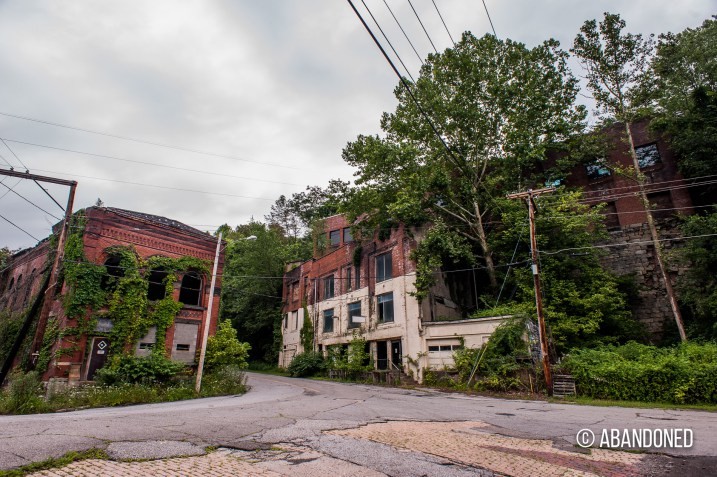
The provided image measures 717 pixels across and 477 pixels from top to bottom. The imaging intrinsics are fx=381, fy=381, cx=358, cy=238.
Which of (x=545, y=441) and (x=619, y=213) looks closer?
(x=545, y=441)

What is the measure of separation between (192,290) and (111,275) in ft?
16.0

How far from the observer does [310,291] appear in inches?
1364

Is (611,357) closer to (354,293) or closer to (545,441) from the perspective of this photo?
(545,441)

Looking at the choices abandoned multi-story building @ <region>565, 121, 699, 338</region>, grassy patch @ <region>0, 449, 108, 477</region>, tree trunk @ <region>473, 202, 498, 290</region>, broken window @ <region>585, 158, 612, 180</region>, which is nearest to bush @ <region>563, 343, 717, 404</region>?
tree trunk @ <region>473, 202, 498, 290</region>

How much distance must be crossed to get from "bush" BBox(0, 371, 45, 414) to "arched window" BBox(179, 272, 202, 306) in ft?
37.1

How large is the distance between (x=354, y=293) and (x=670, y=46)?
1060 inches

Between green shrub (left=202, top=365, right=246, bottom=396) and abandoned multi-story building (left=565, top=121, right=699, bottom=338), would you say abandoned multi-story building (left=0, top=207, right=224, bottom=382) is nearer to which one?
green shrub (left=202, top=365, right=246, bottom=396)

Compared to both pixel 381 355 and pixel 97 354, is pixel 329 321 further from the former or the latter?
pixel 97 354

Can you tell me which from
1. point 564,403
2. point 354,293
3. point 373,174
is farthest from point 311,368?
point 564,403

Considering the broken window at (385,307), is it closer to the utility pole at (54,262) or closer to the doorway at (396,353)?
the doorway at (396,353)

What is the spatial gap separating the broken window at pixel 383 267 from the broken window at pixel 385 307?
1283 millimetres

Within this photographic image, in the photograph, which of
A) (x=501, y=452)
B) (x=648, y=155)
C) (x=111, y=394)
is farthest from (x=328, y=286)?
(x=501, y=452)

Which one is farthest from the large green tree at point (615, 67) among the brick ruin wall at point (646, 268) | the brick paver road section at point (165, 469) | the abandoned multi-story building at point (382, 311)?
the brick paver road section at point (165, 469)

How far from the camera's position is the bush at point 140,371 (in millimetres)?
16812
